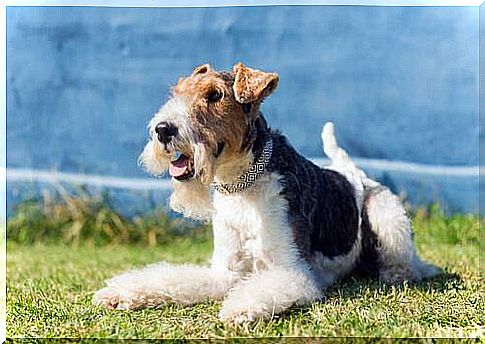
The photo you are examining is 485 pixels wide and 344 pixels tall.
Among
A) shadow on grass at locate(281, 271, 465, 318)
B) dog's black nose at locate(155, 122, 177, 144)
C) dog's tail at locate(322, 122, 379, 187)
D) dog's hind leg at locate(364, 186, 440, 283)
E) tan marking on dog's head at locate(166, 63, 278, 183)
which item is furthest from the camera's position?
dog's tail at locate(322, 122, 379, 187)

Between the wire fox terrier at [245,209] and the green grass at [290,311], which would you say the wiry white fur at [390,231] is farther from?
the green grass at [290,311]

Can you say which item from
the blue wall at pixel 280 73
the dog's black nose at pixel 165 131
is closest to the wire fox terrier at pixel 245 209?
the dog's black nose at pixel 165 131

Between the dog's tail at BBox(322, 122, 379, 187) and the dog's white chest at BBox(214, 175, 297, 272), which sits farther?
the dog's tail at BBox(322, 122, 379, 187)

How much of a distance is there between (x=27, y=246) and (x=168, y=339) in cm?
300

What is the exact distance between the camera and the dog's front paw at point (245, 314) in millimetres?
3570

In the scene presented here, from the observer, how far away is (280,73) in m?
5.09

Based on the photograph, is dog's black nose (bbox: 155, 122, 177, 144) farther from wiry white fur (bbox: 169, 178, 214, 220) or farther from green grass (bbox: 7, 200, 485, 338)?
green grass (bbox: 7, 200, 485, 338)

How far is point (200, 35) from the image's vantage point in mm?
4805

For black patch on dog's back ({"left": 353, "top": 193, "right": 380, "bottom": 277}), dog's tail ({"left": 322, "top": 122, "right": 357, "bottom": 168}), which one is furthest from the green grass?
dog's tail ({"left": 322, "top": 122, "right": 357, "bottom": 168})

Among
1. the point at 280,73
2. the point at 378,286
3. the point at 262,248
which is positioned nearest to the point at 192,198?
the point at 262,248

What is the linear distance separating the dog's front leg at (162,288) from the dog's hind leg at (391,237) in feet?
3.16

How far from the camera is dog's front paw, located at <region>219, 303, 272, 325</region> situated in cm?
357

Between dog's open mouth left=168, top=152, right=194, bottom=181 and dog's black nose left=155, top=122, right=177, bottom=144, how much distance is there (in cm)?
18

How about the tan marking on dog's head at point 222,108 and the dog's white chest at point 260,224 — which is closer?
the tan marking on dog's head at point 222,108
